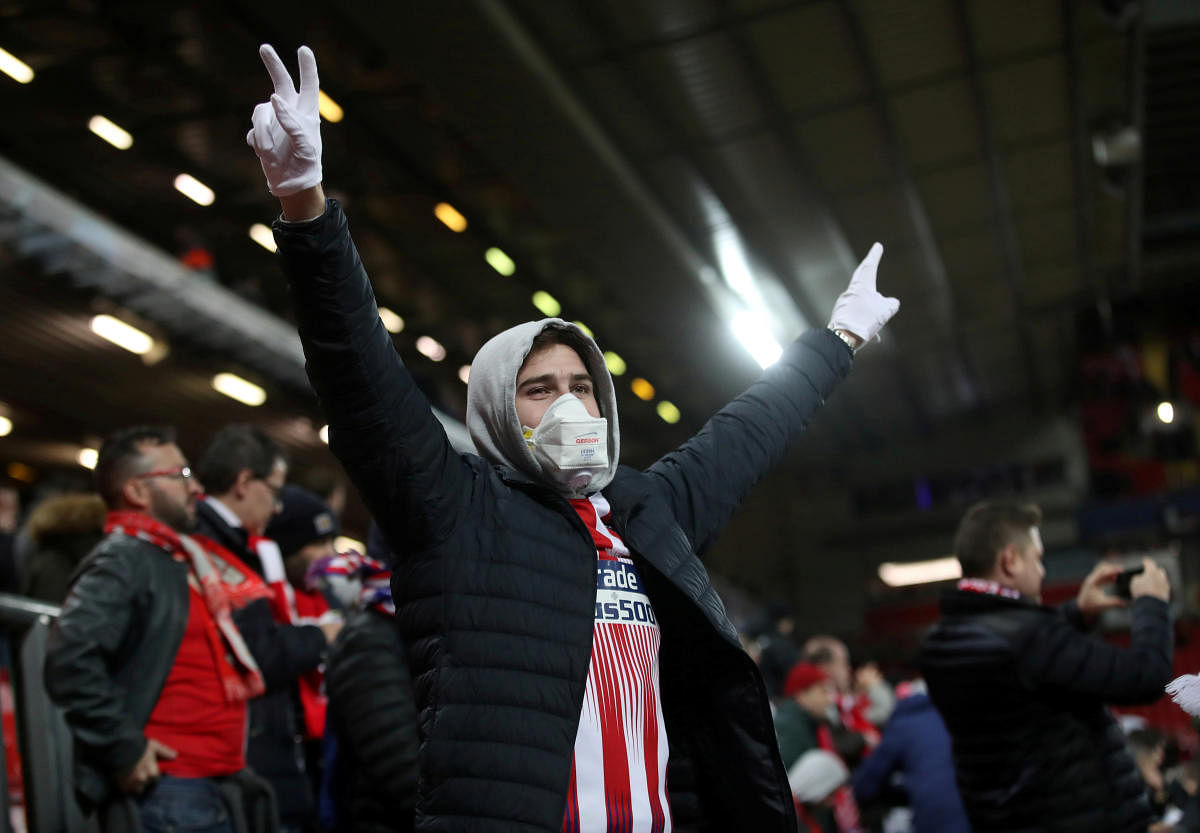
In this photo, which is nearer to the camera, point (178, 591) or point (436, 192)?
point (178, 591)

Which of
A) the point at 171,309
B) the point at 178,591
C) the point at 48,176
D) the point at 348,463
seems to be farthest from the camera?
the point at 48,176

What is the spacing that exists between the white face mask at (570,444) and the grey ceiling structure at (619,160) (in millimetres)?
6849

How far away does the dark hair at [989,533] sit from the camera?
3934 mm

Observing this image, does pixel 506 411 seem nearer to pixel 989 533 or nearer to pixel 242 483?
pixel 242 483

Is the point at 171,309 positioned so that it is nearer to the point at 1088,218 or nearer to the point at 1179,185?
the point at 1088,218

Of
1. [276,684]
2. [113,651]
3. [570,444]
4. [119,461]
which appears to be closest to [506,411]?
[570,444]

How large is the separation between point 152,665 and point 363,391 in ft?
5.55

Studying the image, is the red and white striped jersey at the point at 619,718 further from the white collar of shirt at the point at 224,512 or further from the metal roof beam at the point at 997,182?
the metal roof beam at the point at 997,182

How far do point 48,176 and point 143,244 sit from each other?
2.94 m

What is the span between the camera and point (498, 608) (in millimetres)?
2029

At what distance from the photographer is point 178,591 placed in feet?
11.0

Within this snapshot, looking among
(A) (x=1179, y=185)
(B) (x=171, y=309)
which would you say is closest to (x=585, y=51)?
(B) (x=171, y=309)

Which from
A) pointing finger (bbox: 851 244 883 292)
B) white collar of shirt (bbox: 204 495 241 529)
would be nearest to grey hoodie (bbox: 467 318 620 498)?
pointing finger (bbox: 851 244 883 292)

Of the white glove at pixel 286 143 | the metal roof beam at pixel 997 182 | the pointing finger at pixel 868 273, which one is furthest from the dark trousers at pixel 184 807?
the metal roof beam at pixel 997 182
